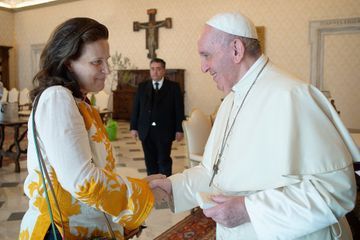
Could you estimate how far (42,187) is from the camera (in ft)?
4.26

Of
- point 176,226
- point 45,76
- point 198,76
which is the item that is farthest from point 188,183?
point 198,76

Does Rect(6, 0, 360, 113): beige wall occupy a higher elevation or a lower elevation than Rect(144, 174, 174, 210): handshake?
higher

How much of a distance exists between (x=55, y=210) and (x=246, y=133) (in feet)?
2.51

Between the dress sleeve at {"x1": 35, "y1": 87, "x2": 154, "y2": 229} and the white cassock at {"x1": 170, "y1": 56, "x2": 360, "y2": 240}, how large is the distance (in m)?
0.48

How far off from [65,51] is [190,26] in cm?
988

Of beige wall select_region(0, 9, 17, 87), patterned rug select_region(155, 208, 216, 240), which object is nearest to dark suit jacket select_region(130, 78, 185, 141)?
patterned rug select_region(155, 208, 216, 240)

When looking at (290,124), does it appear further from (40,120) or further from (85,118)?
(40,120)

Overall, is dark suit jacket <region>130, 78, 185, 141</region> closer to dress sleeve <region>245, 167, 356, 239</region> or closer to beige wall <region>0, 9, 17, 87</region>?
dress sleeve <region>245, 167, 356, 239</region>

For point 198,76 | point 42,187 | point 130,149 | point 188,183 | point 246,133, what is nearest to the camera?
point 42,187

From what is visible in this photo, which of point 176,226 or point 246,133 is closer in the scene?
point 246,133

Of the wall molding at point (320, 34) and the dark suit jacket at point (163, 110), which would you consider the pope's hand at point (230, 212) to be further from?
the wall molding at point (320, 34)

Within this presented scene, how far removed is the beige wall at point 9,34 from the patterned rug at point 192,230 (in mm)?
13248

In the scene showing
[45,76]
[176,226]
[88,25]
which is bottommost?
[176,226]

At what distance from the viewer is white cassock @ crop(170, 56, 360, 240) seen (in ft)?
3.93
